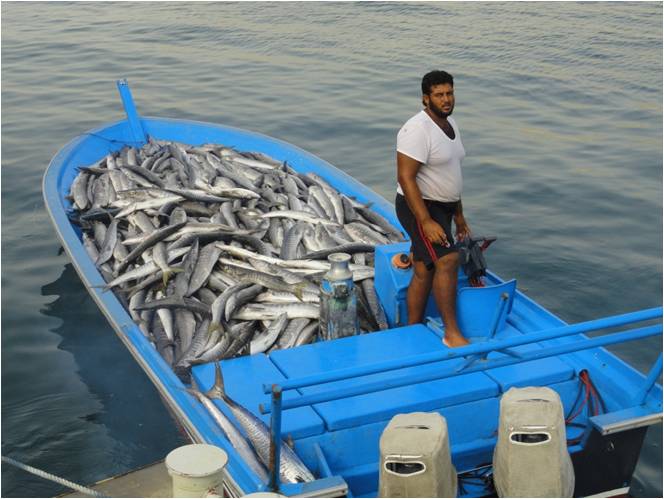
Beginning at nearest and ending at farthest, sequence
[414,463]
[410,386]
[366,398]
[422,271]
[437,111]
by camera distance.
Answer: [414,463]
[366,398]
[410,386]
[437,111]
[422,271]

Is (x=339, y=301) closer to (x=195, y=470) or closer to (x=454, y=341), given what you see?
(x=454, y=341)

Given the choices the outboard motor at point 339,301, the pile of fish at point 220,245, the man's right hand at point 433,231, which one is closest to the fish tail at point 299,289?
the pile of fish at point 220,245

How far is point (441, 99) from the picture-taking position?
253 inches

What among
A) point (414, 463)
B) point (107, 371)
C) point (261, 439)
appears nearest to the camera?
point (414, 463)

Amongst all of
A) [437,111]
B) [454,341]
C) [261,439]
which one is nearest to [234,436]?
[261,439]

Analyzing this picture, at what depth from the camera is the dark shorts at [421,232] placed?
658cm

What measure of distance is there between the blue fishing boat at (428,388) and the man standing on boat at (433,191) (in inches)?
8.5

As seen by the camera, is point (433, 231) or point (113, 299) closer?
point (433, 231)

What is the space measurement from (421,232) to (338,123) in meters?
11.8

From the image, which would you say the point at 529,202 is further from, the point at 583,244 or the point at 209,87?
the point at 209,87

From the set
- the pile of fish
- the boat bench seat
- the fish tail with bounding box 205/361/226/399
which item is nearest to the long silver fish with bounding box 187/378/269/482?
the fish tail with bounding box 205/361/226/399

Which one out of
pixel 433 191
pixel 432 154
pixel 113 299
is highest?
pixel 432 154

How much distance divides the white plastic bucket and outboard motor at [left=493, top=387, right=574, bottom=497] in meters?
1.61

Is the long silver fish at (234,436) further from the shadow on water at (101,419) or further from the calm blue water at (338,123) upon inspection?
the calm blue water at (338,123)
